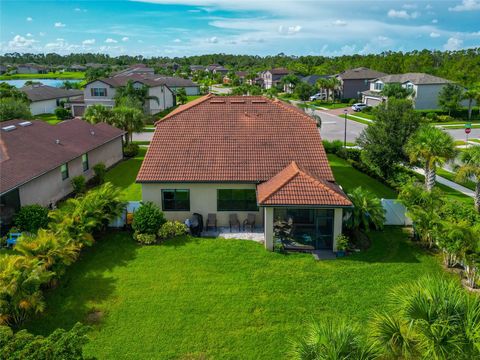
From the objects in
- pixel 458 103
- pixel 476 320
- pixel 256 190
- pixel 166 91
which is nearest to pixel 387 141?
pixel 256 190

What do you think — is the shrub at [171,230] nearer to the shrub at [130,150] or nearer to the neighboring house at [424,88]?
the shrub at [130,150]

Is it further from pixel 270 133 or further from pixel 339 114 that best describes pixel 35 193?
pixel 339 114

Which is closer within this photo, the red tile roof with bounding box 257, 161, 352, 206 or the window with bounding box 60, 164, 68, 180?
the red tile roof with bounding box 257, 161, 352, 206

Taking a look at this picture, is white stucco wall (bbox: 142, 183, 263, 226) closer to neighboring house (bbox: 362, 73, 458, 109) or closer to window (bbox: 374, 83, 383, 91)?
neighboring house (bbox: 362, 73, 458, 109)

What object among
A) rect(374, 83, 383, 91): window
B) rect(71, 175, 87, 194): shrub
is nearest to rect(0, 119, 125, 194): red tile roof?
rect(71, 175, 87, 194): shrub

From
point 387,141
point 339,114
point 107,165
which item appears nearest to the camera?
point 387,141

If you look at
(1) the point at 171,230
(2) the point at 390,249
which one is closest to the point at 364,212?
(2) the point at 390,249
